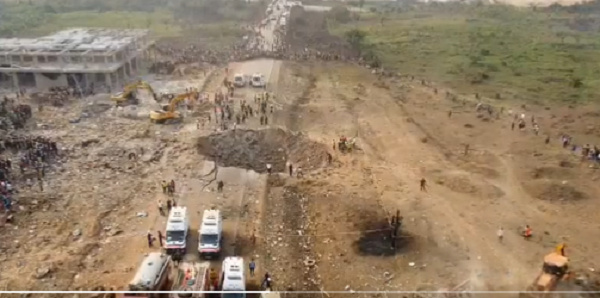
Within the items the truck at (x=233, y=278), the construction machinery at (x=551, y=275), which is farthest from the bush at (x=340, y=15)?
the truck at (x=233, y=278)

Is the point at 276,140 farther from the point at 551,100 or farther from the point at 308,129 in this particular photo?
the point at 551,100

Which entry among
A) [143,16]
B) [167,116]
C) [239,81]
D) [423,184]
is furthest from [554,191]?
[143,16]

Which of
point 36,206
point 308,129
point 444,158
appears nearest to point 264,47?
point 308,129

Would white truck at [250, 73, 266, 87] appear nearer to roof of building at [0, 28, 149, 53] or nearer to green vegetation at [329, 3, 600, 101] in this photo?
roof of building at [0, 28, 149, 53]

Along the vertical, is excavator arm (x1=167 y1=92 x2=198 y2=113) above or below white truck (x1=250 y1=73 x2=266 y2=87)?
below

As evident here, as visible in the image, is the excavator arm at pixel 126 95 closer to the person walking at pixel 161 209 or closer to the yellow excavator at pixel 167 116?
the yellow excavator at pixel 167 116

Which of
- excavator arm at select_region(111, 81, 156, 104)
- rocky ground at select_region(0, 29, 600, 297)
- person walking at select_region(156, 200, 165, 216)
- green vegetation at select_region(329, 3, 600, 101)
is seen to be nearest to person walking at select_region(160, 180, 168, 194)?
rocky ground at select_region(0, 29, 600, 297)

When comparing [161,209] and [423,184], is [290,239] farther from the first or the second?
[423,184]
